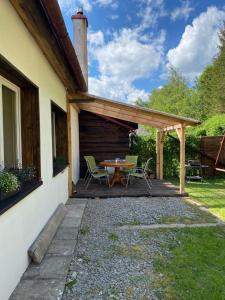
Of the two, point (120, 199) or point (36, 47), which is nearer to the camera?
point (36, 47)

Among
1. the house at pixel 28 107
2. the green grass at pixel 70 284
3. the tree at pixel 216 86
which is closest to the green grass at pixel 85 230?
the house at pixel 28 107

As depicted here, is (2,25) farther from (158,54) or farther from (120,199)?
(158,54)

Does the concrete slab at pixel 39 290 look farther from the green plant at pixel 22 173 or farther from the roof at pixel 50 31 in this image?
the roof at pixel 50 31

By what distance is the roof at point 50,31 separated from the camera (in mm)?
2938

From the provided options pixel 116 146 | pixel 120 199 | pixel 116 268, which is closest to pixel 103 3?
pixel 116 146

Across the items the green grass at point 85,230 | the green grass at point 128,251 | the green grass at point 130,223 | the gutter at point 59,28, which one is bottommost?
the green grass at point 128,251

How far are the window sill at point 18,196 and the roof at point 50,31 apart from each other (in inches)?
75.3

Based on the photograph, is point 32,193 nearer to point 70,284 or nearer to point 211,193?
point 70,284

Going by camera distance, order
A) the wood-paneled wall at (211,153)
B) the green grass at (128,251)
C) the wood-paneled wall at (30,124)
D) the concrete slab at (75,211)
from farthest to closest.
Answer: the wood-paneled wall at (211,153)
the concrete slab at (75,211)
the wood-paneled wall at (30,124)
the green grass at (128,251)

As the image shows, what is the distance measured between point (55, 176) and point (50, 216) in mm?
883

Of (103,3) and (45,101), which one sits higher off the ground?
(103,3)

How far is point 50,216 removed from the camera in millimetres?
5039

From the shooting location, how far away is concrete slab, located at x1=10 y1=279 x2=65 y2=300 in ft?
9.22

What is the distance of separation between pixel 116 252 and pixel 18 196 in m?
1.72
